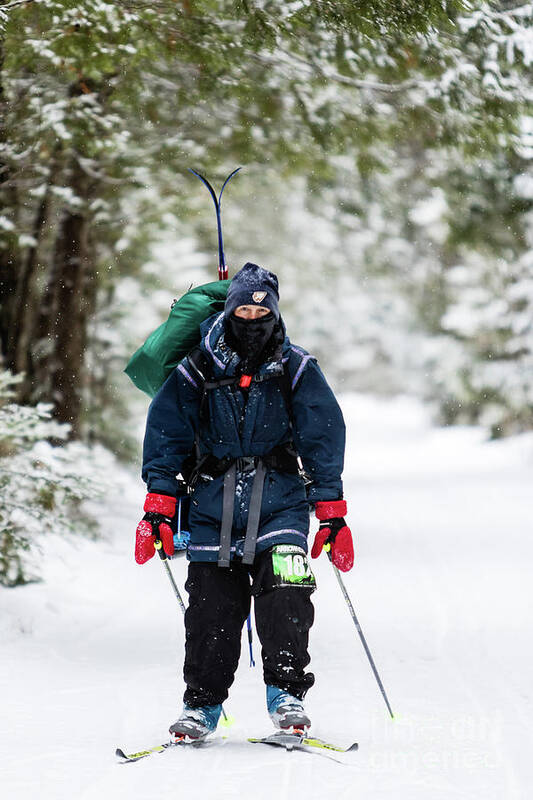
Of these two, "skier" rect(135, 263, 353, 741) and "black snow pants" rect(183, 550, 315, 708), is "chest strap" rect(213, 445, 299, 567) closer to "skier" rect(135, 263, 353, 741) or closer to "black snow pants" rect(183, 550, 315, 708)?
"skier" rect(135, 263, 353, 741)

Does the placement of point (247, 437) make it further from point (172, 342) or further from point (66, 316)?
point (66, 316)

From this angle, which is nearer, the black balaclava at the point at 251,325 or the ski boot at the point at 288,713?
the ski boot at the point at 288,713

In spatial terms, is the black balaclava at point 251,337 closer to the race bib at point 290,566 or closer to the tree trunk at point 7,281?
the race bib at point 290,566

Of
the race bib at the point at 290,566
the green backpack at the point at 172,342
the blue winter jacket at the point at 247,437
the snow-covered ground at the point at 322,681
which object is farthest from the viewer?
the green backpack at the point at 172,342

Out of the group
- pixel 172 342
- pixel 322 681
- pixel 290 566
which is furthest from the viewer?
pixel 322 681

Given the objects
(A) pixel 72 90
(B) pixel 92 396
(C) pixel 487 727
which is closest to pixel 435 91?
(A) pixel 72 90

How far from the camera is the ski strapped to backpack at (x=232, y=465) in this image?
4.71m

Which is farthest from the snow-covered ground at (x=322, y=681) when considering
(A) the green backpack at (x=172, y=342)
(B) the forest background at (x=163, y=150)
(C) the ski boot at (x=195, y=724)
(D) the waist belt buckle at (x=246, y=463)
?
(A) the green backpack at (x=172, y=342)

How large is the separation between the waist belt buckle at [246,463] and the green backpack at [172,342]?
0.56m

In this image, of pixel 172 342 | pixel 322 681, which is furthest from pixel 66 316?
pixel 172 342

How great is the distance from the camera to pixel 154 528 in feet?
15.6

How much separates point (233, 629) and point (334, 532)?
0.62 meters

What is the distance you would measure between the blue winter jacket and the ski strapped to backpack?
22 millimetres

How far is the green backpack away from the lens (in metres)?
5.01
